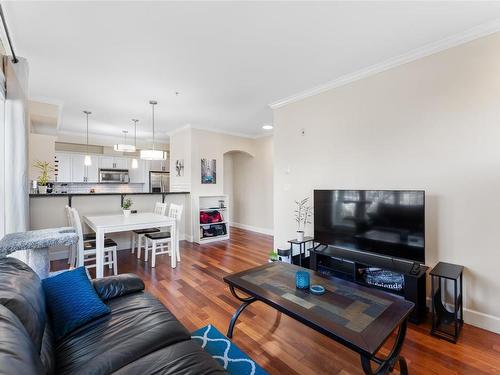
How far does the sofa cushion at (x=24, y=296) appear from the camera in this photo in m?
1.05

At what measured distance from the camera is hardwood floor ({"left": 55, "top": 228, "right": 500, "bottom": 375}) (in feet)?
5.60

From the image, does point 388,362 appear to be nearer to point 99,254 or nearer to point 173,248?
point 173,248

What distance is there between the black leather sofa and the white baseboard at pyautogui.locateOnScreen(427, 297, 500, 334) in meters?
2.43

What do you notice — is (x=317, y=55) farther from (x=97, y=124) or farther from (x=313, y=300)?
(x=97, y=124)

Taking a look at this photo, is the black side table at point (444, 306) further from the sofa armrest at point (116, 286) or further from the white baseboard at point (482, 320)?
the sofa armrest at point (116, 286)

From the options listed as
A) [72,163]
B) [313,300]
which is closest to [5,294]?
[313,300]

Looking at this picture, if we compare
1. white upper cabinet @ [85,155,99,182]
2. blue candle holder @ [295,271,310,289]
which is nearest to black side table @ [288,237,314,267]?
blue candle holder @ [295,271,310,289]

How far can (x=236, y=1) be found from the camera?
1.84 meters

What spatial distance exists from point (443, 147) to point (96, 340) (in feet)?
10.4

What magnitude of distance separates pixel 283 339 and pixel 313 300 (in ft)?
A: 1.89

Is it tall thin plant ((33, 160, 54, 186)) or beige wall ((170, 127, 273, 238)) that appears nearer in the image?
tall thin plant ((33, 160, 54, 186))

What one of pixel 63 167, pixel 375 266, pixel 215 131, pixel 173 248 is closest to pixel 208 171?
pixel 215 131

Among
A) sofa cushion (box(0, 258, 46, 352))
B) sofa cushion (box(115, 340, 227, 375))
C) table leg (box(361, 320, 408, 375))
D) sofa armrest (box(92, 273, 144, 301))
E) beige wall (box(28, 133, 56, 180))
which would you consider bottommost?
table leg (box(361, 320, 408, 375))

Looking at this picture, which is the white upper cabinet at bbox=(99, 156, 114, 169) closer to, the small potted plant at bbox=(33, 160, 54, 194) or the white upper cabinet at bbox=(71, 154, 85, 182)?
the white upper cabinet at bbox=(71, 154, 85, 182)
